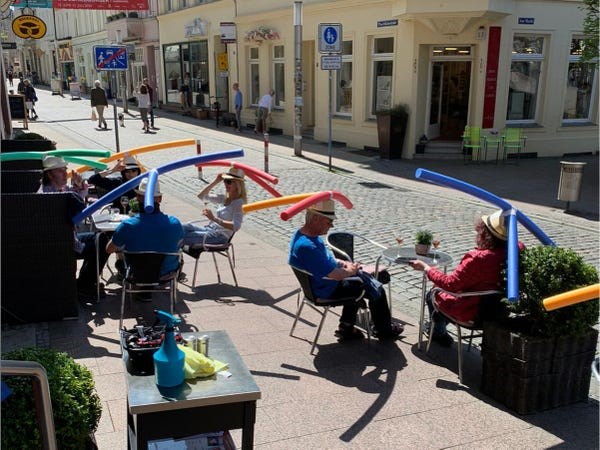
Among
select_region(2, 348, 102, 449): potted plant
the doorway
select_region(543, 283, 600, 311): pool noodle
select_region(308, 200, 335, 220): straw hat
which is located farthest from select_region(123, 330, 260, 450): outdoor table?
the doorway

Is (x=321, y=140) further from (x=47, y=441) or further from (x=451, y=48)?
(x=47, y=441)

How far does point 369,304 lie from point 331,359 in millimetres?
619

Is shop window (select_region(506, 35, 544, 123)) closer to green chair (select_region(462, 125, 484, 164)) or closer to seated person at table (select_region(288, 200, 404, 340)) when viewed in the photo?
green chair (select_region(462, 125, 484, 164))

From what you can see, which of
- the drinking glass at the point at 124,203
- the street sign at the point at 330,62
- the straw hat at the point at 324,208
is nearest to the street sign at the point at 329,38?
the street sign at the point at 330,62

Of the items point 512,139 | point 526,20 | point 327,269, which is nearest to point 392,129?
point 512,139

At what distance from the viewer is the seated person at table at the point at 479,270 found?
4.61m

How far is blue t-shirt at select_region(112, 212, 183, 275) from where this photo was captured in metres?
5.59

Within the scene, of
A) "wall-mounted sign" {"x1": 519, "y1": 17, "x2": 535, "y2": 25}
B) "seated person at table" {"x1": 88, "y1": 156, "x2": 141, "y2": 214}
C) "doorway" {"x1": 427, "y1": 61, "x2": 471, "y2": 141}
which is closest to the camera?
"seated person at table" {"x1": 88, "y1": 156, "x2": 141, "y2": 214}

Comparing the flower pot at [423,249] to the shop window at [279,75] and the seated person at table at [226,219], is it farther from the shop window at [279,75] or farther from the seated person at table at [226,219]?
the shop window at [279,75]

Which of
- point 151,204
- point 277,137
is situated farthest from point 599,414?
point 277,137

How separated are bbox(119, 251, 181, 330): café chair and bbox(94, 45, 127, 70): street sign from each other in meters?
9.39

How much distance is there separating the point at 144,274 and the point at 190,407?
9.82ft

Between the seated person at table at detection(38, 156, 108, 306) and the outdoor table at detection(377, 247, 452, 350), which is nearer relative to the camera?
the outdoor table at detection(377, 247, 452, 350)

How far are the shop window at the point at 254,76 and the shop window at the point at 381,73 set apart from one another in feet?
24.3
